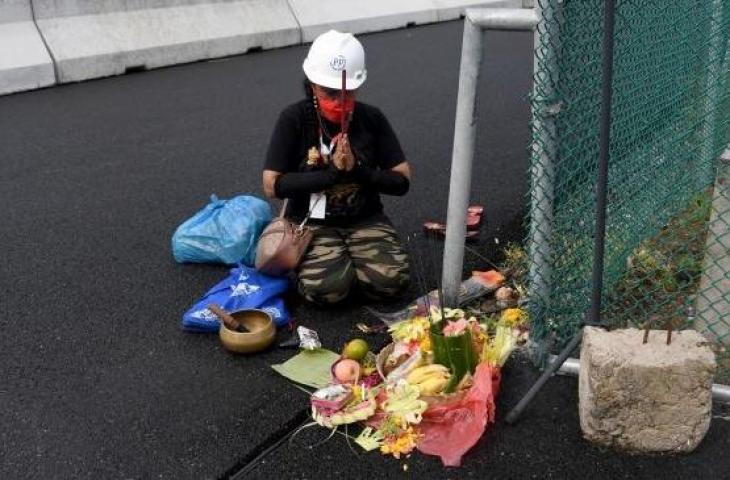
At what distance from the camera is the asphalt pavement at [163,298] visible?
294cm

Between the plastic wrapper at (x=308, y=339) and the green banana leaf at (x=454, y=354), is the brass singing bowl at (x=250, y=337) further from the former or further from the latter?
the green banana leaf at (x=454, y=354)

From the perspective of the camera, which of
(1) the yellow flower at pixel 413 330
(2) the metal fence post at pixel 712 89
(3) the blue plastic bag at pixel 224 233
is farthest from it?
(2) the metal fence post at pixel 712 89

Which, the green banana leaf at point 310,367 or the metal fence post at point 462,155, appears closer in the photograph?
the metal fence post at point 462,155

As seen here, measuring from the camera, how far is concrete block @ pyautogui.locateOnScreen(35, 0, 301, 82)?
362 inches

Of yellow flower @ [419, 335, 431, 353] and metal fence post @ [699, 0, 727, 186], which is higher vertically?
metal fence post @ [699, 0, 727, 186]

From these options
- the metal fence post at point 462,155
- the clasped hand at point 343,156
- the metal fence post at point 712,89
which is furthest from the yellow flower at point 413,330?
the metal fence post at point 712,89

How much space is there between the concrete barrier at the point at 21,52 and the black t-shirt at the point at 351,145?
19.0 ft

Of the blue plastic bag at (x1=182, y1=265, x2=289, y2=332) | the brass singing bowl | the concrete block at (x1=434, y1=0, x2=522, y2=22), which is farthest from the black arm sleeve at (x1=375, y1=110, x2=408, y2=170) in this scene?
the concrete block at (x1=434, y1=0, x2=522, y2=22)

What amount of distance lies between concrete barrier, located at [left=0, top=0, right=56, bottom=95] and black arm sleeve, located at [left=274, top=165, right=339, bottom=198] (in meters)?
5.93

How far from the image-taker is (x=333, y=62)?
3.78 metres

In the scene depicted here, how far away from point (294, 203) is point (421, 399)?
156 centimetres

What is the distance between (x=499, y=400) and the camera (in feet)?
10.6

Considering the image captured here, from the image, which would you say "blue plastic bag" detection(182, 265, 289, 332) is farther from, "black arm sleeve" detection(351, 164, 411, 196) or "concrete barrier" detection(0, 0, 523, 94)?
"concrete barrier" detection(0, 0, 523, 94)

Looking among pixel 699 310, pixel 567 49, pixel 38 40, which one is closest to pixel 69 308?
pixel 567 49
